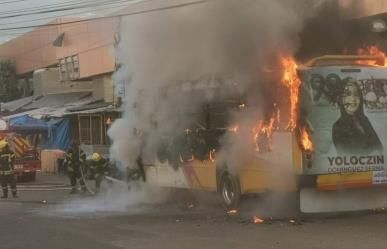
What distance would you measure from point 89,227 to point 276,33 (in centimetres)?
432

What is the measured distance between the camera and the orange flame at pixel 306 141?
380 inches

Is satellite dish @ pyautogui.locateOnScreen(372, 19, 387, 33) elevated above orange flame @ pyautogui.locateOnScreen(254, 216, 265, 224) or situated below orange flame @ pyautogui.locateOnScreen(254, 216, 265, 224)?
above

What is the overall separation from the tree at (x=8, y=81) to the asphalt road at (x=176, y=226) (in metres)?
37.9

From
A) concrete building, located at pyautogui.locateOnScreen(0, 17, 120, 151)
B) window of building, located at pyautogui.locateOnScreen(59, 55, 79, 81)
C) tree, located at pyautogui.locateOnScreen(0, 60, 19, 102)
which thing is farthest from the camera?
tree, located at pyautogui.locateOnScreen(0, 60, 19, 102)

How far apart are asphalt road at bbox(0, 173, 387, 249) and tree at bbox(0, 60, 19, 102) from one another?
37949 mm

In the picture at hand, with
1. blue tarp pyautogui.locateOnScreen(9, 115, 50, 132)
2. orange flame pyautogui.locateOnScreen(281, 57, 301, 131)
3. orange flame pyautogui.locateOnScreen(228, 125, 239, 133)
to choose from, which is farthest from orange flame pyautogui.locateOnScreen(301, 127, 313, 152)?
blue tarp pyautogui.locateOnScreen(9, 115, 50, 132)

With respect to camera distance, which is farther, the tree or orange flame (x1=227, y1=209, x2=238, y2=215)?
the tree

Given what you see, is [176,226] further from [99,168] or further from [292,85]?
[99,168]

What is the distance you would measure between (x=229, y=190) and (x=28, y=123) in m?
19.2

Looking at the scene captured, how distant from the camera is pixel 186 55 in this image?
12.2 metres


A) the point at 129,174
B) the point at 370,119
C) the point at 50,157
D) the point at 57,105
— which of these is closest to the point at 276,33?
the point at 370,119

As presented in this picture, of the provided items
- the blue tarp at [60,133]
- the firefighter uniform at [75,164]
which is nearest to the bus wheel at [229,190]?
the firefighter uniform at [75,164]

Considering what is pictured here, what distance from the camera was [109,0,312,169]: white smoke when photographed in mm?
10711

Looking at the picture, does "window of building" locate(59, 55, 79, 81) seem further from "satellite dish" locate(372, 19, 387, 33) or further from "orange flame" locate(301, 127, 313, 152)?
"orange flame" locate(301, 127, 313, 152)
